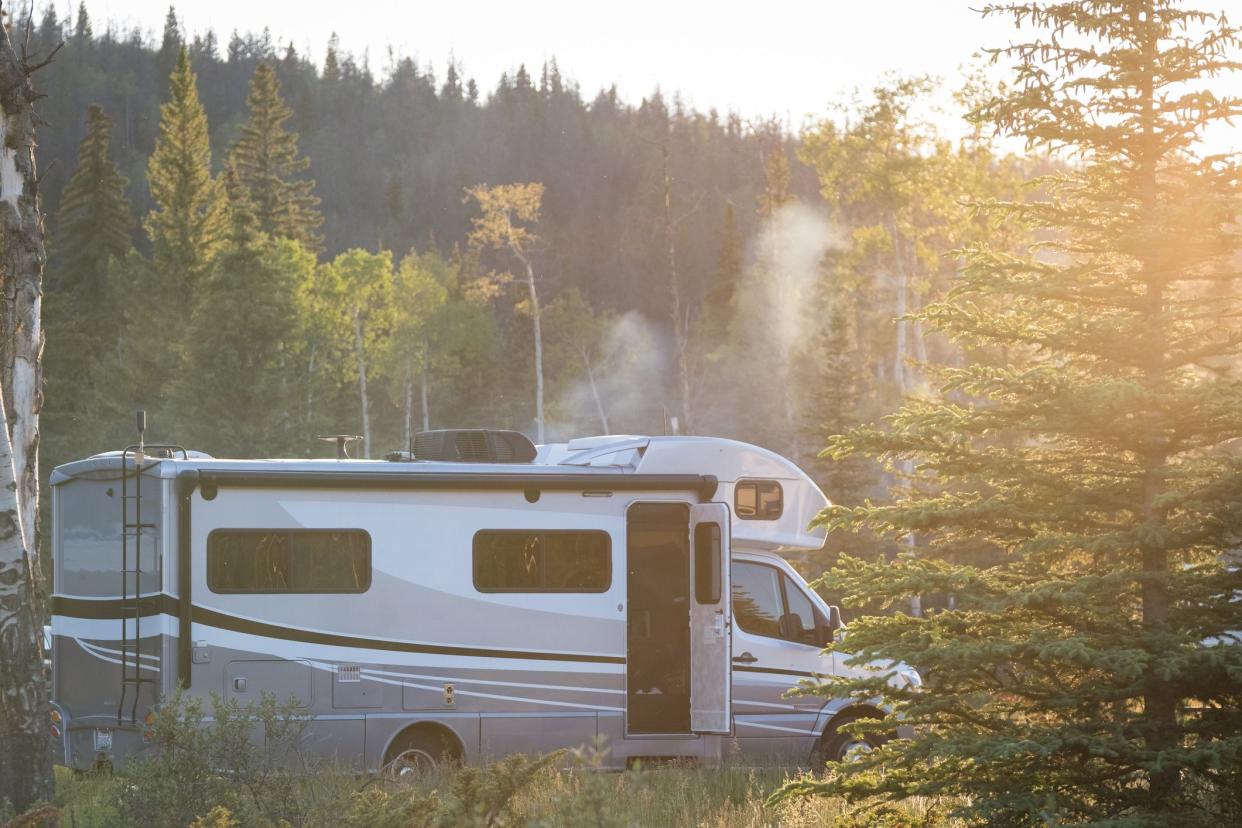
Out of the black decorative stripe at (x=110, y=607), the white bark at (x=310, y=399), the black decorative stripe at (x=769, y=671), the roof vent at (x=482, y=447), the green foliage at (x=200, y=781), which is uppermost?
the white bark at (x=310, y=399)

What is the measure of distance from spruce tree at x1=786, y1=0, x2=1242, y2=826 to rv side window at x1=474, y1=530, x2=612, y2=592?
4.48m

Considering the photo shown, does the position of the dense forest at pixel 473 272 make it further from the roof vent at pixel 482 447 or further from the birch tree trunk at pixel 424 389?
the roof vent at pixel 482 447

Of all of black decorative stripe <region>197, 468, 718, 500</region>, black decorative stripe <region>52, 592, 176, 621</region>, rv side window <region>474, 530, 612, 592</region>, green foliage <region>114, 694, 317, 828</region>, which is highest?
black decorative stripe <region>197, 468, 718, 500</region>

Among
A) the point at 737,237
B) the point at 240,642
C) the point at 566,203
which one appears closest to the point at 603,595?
the point at 240,642

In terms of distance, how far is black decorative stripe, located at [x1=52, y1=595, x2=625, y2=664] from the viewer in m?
11.6

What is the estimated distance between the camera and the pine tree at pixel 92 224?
64.4 meters

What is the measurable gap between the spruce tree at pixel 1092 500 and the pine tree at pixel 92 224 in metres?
61.1

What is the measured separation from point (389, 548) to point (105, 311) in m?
56.4

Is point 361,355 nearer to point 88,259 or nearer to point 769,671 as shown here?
point 88,259

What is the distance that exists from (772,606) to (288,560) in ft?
14.2

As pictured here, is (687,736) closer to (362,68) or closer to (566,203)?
(566,203)

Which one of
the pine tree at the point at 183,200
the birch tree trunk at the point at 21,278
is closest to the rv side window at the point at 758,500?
the birch tree trunk at the point at 21,278

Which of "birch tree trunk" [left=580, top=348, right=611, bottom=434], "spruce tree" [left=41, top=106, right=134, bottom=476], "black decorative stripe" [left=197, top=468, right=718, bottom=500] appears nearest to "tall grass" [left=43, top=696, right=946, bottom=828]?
"black decorative stripe" [left=197, top=468, right=718, bottom=500]

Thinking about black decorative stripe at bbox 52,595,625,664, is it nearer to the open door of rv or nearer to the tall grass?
the tall grass
